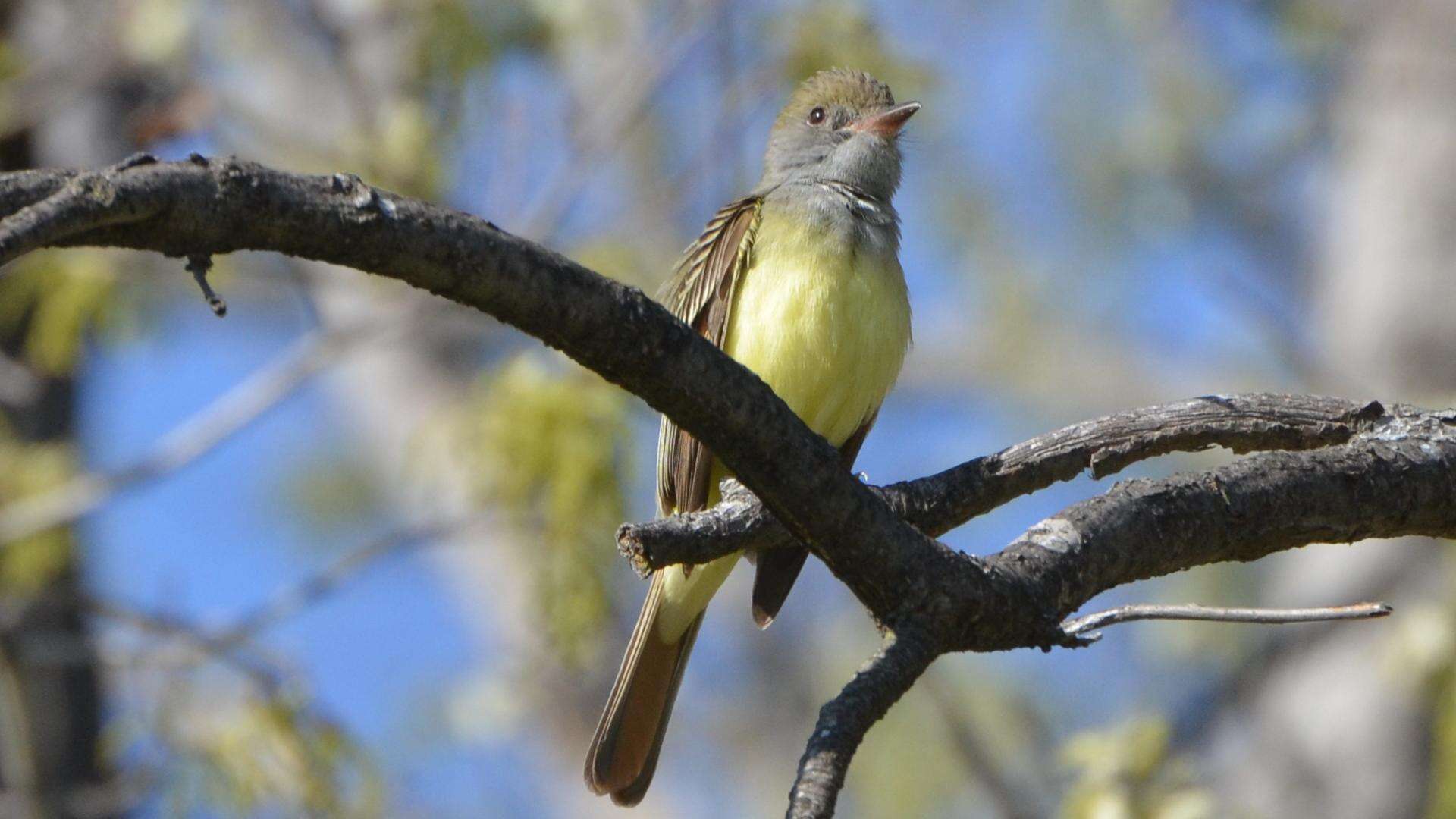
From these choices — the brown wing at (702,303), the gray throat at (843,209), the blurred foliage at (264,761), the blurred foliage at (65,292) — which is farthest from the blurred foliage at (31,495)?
the gray throat at (843,209)

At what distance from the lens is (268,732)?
5.39 metres

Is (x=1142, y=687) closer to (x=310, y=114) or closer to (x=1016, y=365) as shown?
(x=1016, y=365)

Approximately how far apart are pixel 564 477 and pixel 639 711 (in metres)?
1.24

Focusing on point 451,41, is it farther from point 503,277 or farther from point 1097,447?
point 503,277

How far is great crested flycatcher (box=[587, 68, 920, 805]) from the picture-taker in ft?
14.2

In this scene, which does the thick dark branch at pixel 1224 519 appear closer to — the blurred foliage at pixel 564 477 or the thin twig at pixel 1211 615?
the thin twig at pixel 1211 615

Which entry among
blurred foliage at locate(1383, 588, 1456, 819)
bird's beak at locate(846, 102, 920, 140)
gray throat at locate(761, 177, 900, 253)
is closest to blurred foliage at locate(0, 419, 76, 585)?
gray throat at locate(761, 177, 900, 253)

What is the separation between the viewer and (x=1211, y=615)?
8.43ft

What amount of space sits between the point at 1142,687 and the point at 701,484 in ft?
29.2

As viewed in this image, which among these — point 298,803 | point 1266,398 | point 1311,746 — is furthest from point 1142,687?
point 1266,398

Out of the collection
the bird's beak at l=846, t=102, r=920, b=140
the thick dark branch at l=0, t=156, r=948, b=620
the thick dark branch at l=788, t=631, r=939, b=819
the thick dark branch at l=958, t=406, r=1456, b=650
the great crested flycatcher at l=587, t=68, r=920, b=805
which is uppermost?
the bird's beak at l=846, t=102, r=920, b=140

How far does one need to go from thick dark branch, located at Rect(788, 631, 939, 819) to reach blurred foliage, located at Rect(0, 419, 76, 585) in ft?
16.3

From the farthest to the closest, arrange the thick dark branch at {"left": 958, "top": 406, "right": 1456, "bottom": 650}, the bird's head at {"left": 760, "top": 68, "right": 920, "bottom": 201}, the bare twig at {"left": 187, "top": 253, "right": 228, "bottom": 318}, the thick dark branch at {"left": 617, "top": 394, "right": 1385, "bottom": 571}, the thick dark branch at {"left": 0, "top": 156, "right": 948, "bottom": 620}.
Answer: the bird's head at {"left": 760, "top": 68, "right": 920, "bottom": 201}
the thick dark branch at {"left": 617, "top": 394, "right": 1385, "bottom": 571}
the thick dark branch at {"left": 958, "top": 406, "right": 1456, "bottom": 650}
the bare twig at {"left": 187, "top": 253, "right": 228, "bottom": 318}
the thick dark branch at {"left": 0, "top": 156, "right": 948, "bottom": 620}

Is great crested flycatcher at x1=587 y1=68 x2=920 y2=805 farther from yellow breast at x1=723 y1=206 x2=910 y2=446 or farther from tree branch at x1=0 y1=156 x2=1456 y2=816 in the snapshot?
tree branch at x1=0 y1=156 x2=1456 y2=816
